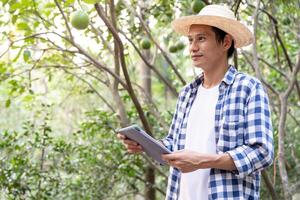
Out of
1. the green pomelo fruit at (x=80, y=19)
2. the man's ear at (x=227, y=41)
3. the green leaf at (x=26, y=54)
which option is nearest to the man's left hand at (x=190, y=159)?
the man's ear at (x=227, y=41)

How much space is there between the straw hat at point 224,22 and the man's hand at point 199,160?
0.57 metres

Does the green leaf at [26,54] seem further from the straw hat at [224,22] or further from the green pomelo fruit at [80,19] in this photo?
the straw hat at [224,22]

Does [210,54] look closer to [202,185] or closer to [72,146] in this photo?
[202,185]

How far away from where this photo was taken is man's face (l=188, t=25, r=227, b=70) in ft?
7.27

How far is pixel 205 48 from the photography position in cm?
221

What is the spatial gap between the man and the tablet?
52mm

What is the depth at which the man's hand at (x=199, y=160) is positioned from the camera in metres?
1.93

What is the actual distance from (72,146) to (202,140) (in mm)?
2635

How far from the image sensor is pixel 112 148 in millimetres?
4680

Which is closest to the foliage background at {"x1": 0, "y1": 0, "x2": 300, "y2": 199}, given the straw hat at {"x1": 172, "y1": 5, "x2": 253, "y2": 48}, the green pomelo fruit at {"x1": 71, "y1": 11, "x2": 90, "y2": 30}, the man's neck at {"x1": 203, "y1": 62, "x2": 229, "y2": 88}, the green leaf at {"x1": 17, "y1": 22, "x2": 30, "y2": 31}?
A: the green leaf at {"x1": 17, "y1": 22, "x2": 30, "y2": 31}

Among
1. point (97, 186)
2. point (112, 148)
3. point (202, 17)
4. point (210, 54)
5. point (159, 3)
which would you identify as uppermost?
point (159, 3)

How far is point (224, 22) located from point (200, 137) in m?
0.47

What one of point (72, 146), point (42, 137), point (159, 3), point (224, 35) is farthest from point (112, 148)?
point (224, 35)

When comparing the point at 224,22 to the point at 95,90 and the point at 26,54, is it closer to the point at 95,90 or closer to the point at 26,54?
the point at 26,54
